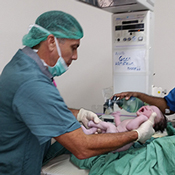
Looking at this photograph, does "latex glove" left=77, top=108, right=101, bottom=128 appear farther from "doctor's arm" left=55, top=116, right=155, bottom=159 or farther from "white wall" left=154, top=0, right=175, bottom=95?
"white wall" left=154, top=0, right=175, bottom=95

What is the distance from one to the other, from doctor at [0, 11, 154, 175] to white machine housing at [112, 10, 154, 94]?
77 cm

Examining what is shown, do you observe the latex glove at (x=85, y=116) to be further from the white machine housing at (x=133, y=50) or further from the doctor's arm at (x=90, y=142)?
the white machine housing at (x=133, y=50)

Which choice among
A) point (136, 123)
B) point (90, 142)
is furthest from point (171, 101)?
point (90, 142)

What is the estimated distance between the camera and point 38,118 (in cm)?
117

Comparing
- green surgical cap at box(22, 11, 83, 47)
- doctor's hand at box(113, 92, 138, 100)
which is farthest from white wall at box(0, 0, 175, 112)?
green surgical cap at box(22, 11, 83, 47)

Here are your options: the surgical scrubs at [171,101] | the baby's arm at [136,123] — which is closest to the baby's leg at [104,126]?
the baby's arm at [136,123]

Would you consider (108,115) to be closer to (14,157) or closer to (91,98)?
(14,157)

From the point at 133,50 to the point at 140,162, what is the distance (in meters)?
1.05

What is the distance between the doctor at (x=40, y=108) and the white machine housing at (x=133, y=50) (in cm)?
77

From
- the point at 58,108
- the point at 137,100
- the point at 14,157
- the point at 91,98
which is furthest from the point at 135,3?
the point at 91,98

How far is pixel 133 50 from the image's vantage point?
214 centimetres

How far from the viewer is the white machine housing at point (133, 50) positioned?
2068mm

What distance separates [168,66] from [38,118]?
2697 millimetres

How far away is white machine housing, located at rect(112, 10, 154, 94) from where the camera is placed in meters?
2.07
